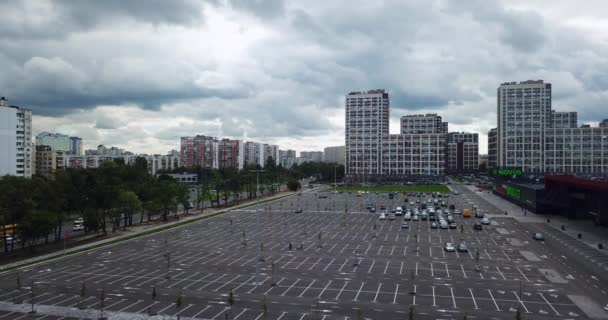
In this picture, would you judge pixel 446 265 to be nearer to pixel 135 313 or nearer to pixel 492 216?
pixel 135 313

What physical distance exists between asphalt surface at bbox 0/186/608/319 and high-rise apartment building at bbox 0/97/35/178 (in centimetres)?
9119

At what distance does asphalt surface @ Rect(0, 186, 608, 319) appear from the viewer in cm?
3481

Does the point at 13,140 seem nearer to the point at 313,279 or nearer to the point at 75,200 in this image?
the point at 75,200

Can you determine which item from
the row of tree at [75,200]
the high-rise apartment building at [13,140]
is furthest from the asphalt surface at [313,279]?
the high-rise apartment building at [13,140]

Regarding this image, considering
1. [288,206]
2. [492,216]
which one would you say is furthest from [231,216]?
[492,216]

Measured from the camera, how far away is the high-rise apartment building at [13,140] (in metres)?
136

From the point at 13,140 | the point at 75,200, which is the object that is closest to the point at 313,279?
the point at 75,200

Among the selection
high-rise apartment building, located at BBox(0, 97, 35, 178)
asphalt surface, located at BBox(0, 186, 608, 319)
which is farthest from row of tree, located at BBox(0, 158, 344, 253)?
high-rise apartment building, located at BBox(0, 97, 35, 178)

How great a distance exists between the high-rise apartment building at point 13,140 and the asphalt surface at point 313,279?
91.2m

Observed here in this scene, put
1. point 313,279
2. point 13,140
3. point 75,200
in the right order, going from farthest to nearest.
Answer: point 13,140 < point 75,200 < point 313,279

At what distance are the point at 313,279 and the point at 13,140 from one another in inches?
5201

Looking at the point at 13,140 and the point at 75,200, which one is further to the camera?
the point at 13,140

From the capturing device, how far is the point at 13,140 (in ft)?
457

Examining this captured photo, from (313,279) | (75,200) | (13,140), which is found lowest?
(313,279)
